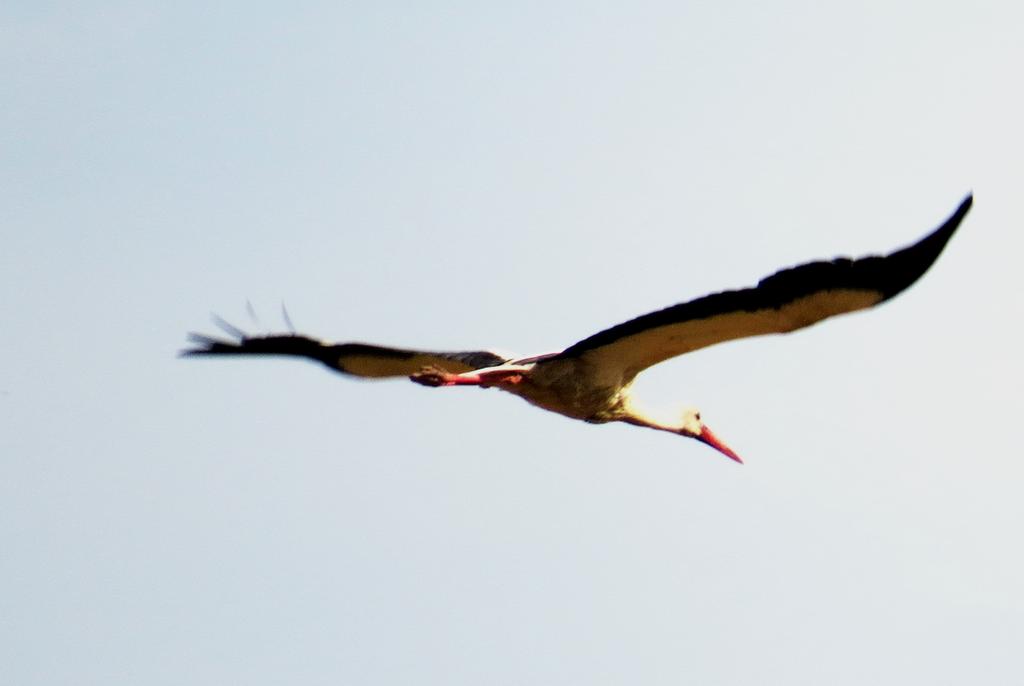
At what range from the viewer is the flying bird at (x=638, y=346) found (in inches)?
441

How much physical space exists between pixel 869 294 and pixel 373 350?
15.5 ft

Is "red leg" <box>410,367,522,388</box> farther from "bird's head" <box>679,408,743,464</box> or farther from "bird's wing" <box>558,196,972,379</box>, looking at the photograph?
"bird's head" <box>679,408,743,464</box>

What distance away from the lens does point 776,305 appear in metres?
11.8

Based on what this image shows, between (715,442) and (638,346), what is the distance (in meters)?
2.86

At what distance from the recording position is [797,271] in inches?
446

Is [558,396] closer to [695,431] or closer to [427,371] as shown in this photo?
[427,371]

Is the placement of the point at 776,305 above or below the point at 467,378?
above

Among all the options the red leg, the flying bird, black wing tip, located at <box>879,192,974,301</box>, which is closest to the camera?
black wing tip, located at <box>879,192,974,301</box>

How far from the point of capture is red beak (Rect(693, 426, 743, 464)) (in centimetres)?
1560

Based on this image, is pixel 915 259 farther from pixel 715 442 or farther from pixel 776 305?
pixel 715 442

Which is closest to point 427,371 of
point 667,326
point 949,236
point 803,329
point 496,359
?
point 496,359

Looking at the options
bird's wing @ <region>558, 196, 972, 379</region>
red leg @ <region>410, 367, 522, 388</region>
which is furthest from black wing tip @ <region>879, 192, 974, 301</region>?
red leg @ <region>410, 367, 522, 388</region>

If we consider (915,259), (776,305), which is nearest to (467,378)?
(776,305)

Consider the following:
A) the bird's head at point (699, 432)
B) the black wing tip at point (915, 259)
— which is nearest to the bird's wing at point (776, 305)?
the black wing tip at point (915, 259)
